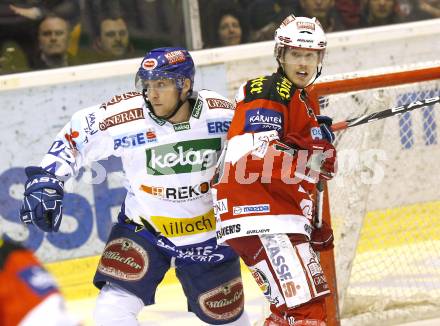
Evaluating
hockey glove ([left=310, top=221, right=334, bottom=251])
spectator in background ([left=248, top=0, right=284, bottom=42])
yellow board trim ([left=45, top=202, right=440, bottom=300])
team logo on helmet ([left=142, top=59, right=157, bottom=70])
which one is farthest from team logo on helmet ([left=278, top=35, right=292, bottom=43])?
spectator in background ([left=248, top=0, right=284, bottom=42])

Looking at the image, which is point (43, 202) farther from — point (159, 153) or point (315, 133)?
point (315, 133)

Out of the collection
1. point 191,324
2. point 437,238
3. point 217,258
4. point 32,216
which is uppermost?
point 32,216

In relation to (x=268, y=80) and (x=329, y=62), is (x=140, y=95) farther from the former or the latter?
(x=329, y=62)

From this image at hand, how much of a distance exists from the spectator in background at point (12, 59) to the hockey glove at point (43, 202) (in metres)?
1.93

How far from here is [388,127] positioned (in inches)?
203

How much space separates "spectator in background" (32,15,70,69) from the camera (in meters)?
5.64

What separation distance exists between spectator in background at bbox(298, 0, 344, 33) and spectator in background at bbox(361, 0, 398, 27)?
15 centimetres

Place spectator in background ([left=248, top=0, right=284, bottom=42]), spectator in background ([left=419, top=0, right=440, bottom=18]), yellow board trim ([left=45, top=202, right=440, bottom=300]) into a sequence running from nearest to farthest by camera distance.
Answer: yellow board trim ([left=45, top=202, right=440, bottom=300]) → spectator in background ([left=248, top=0, right=284, bottom=42]) → spectator in background ([left=419, top=0, right=440, bottom=18])

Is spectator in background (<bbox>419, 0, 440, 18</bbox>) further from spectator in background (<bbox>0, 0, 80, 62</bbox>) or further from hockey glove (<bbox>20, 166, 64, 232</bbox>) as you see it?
hockey glove (<bbox>20, 166, 64, 232</bbox>)

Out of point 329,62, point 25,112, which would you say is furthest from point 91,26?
point 329,62

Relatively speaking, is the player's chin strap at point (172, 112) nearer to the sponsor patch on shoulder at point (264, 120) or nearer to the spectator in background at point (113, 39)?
Result: the sponsor patch on shoulder at point (264, 120)

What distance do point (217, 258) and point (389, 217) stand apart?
5.64 feet

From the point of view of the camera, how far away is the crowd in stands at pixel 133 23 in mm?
5645

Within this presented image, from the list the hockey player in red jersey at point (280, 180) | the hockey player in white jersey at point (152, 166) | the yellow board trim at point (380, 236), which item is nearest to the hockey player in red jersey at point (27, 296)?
the hockey player in red jersey at point (280, 180)
